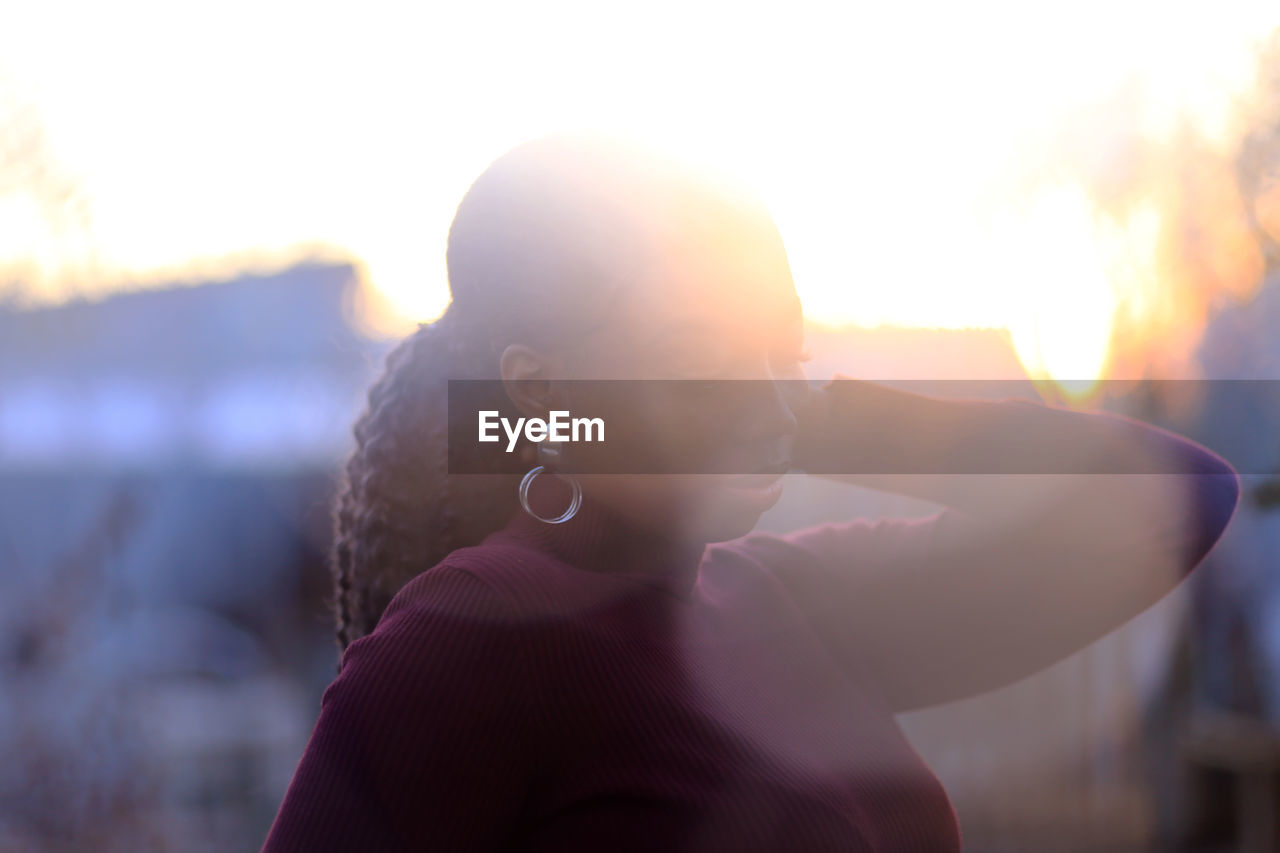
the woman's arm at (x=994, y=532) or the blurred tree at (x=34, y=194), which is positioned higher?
the blurred tree at (x=34, y=194)

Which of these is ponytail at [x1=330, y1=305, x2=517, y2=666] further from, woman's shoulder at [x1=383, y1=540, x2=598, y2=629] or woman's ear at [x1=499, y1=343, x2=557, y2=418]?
woman's shoulder at [x1=383, y1=540, x2=598, y2=629]

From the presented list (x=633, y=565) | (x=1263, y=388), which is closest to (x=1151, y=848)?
(x=1263, y=388)

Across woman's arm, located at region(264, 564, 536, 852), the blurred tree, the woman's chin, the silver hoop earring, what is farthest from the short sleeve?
the blurred tree

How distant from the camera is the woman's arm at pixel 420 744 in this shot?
2.60ft

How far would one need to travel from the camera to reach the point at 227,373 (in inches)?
164

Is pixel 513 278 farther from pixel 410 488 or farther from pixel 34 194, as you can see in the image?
pixel 34 194

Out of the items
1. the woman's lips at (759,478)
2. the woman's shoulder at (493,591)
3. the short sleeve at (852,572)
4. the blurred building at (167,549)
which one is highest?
the woman's lips at (759,478)

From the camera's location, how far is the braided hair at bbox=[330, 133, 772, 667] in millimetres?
981

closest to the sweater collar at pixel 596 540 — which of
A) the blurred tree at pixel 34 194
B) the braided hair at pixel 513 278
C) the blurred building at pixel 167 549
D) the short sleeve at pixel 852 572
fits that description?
the braided hair at pixel 513 278

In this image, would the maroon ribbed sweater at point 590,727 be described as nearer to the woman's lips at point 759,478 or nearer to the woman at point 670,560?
the woman at point 670,560

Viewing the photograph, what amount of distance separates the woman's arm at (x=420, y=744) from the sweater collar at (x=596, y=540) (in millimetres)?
164

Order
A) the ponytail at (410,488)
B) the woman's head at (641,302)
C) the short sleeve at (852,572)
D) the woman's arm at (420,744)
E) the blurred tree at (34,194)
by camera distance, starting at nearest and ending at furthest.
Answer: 1. the woman's arm at (420,744)
2. the woman's head at (641,302)
3. the ponytail at (410,488)
4. the short sleeve at (852,572)
5. the blurred tree at (34,194)

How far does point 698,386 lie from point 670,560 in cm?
21

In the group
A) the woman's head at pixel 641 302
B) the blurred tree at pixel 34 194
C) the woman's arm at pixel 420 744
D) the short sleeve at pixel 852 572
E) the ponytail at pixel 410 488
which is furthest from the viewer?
the blurred tree at pixel 34 194
